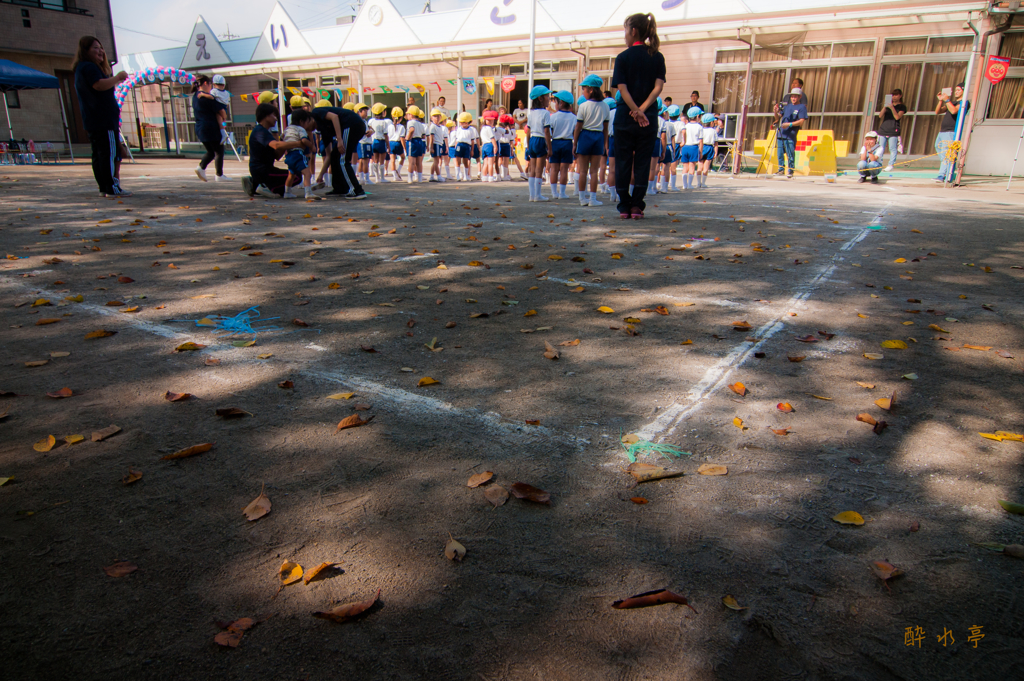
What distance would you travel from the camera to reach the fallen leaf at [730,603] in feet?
5.21

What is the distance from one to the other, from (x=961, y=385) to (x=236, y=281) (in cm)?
482

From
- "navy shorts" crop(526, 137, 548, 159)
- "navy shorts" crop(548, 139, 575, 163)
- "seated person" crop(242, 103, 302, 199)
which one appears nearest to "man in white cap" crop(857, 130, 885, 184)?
"navy shorts" crop(548, 139, 575, 163)

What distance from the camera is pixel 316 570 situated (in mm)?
1710

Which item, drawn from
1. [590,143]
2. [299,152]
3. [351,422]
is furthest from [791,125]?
[351,422]

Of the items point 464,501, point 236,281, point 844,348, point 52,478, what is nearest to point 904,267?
point 844,348

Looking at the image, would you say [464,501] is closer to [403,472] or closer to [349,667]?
[403,472]

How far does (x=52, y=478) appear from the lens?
2.13 m

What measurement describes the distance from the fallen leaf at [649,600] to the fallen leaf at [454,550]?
1.49ft

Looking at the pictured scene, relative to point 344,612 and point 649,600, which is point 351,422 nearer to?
point 344,612

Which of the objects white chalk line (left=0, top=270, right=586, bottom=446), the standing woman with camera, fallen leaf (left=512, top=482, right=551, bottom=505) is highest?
the standing woman with camera

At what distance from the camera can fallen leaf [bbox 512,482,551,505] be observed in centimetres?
201

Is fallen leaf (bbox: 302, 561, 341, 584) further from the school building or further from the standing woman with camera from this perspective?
the school building

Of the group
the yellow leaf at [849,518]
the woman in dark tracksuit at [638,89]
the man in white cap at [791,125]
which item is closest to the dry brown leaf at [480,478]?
the yellow leaf at [849,518]

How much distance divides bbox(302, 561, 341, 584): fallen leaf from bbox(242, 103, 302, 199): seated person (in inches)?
378
